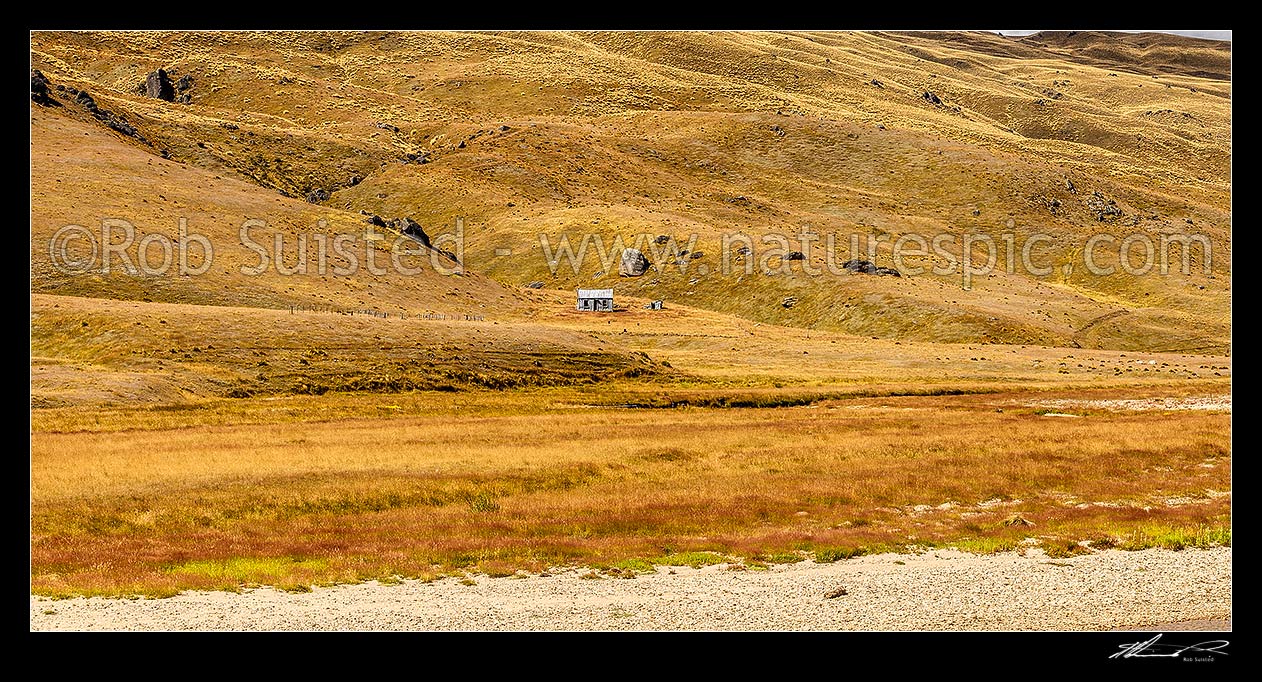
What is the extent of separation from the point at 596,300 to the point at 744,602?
389 ft

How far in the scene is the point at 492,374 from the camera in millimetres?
84250

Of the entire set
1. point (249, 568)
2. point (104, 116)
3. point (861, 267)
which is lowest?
point (249, 568)

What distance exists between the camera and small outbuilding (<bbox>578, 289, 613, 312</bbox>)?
140250 mm

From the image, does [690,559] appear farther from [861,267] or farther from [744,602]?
[861,267]

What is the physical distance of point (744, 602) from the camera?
2261 centimetres

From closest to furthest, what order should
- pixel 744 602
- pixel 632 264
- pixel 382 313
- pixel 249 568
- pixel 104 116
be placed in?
pixel 744 602
pixel 249 568
pixel 382 313
pixel 104 116
pixel 632 264

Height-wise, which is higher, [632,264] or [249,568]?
[632,264]

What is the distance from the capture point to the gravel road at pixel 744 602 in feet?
68.7
